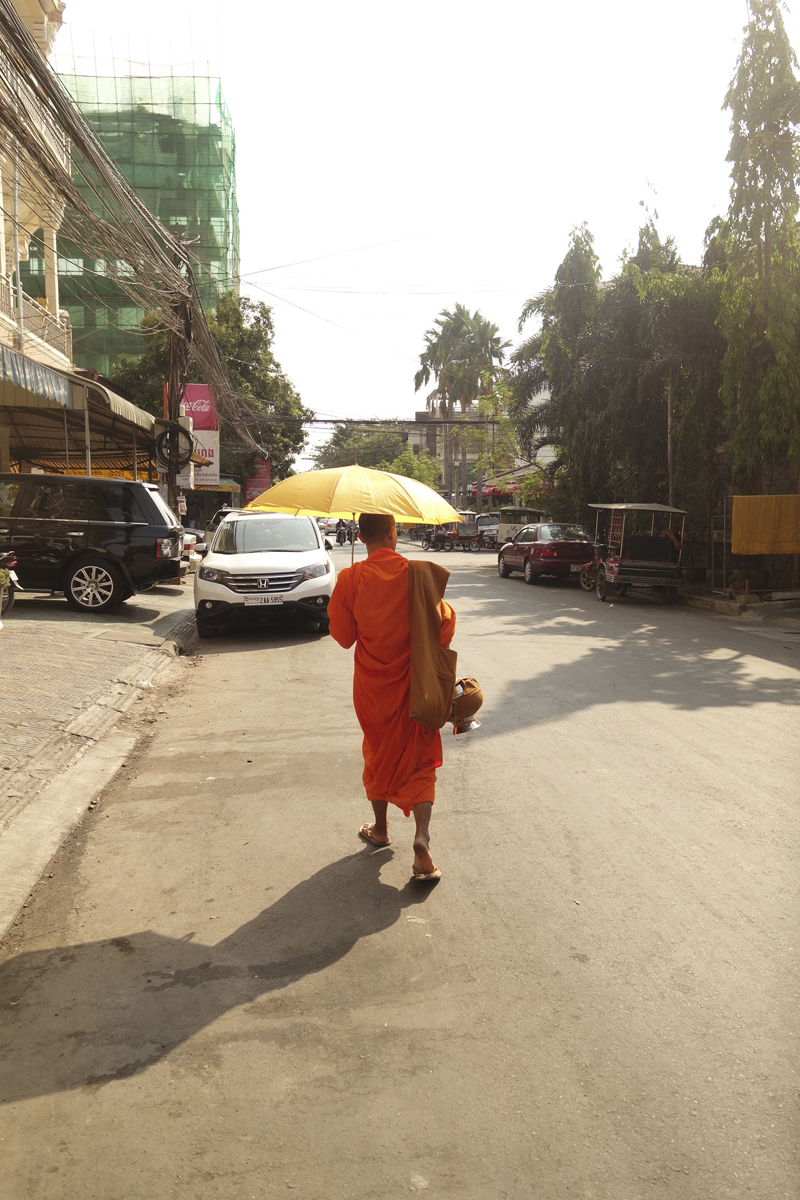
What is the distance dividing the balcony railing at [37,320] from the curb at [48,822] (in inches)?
571

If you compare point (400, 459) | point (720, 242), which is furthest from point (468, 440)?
point (400, 459)

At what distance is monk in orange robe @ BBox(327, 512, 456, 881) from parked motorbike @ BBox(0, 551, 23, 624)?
8.13 meters

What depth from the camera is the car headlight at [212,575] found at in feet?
40.3

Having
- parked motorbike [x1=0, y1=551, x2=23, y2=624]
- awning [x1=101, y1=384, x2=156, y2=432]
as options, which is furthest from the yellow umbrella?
awning [x1=101, y1=384, x2=156, y2=432]

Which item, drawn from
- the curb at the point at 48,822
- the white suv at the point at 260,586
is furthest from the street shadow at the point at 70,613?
the curb at the point at 48,822

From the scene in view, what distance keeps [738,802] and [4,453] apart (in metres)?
19.8

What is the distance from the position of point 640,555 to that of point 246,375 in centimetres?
2496

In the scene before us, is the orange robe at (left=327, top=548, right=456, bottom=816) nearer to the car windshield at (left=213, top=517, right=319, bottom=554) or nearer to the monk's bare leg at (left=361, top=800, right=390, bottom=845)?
the monk's bare leg at (left=361, top=800, right=390, bottom=845)

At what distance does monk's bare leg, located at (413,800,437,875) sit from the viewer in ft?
13.9

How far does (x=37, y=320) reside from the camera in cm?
2372

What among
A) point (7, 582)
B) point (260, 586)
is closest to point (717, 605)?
point (260, 586)

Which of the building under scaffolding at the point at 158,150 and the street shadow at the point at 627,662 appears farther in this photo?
the building under scaffolding at the point at 158,150

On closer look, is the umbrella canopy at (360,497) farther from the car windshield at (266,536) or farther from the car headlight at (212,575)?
the car windshield at (266,536)

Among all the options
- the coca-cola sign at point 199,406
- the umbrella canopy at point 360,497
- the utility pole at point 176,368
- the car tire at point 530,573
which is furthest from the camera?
the car tire at point 530,573
